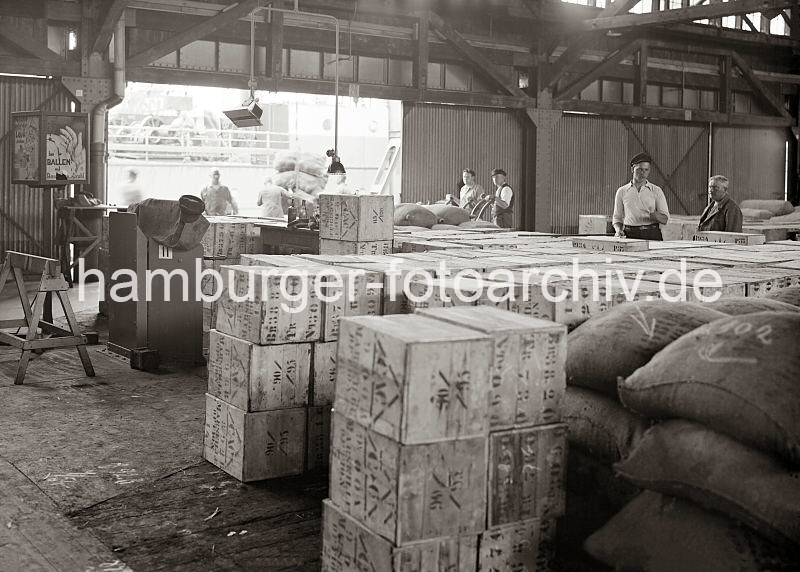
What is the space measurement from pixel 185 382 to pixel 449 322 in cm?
427

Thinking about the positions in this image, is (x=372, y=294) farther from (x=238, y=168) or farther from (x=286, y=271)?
(x=238, y=168)

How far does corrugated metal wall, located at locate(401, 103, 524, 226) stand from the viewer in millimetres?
16344

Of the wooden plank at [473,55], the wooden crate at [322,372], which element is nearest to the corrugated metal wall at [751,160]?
the wooden plank at [473,55]

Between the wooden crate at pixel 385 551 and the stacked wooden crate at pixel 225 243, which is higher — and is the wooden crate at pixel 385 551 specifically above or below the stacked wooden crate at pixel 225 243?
below

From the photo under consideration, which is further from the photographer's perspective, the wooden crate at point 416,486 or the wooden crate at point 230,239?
the wooden crate at point 230,239

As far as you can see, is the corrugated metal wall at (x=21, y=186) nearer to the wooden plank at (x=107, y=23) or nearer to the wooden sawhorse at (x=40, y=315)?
the wooden plank at (x=107, y=23)

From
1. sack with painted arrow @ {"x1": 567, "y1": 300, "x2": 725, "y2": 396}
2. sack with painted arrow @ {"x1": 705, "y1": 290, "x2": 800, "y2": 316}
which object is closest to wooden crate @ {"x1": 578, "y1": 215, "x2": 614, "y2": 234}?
sack with painted arrow @ {"x1": 705, "y1": 290, "x2": 800, "y2": 316}

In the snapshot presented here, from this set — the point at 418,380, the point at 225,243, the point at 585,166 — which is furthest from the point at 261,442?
the point at 585,166

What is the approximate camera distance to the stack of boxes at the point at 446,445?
2.95 metres

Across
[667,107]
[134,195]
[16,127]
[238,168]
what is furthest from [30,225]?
[667,107]

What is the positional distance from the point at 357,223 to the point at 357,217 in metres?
0.05

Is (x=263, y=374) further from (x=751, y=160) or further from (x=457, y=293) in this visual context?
(x=751, y=160)

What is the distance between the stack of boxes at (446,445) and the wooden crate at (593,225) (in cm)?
1418

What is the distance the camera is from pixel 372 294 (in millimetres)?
4879
